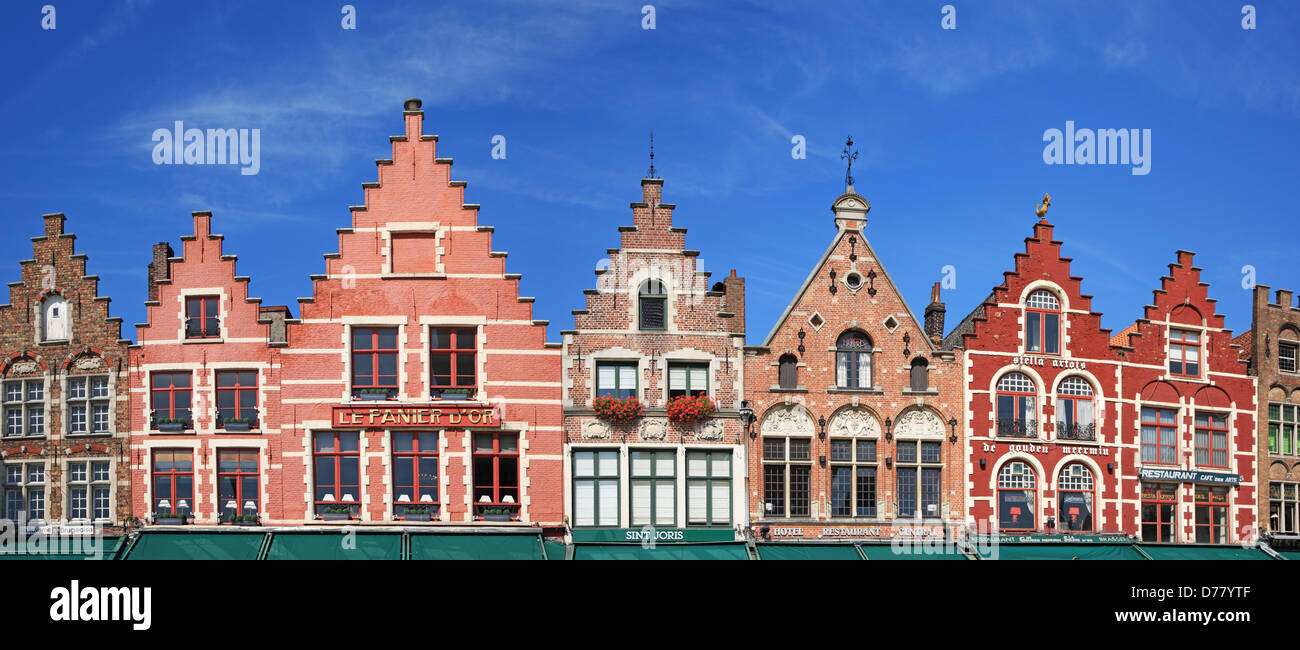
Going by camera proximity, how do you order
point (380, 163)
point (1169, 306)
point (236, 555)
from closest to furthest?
point (236, 555)
point (380, 163)
point (1169, 306)

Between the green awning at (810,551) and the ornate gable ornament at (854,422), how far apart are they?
295 cm

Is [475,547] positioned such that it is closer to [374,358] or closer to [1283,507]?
[374,358]

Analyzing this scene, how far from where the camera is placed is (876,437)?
37.7 m

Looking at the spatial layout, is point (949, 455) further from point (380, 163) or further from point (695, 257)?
point (380, 163)

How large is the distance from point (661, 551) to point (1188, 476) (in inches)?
595

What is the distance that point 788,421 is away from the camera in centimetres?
3728

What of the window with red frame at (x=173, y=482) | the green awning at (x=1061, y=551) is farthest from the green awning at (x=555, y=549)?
the green awning at (x=1061, y=551)

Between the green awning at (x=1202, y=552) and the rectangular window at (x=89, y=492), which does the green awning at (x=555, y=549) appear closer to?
the rectangular window at (x=89, y=492)

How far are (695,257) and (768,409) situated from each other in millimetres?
4271

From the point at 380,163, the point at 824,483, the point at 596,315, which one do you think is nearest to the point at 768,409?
the point at 824,483

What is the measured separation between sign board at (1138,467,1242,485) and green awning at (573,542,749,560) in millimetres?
11815

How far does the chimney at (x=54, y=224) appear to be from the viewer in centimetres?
3759

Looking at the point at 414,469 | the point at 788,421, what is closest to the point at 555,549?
the point at 414,469

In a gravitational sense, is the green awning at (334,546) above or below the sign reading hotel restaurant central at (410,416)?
below
